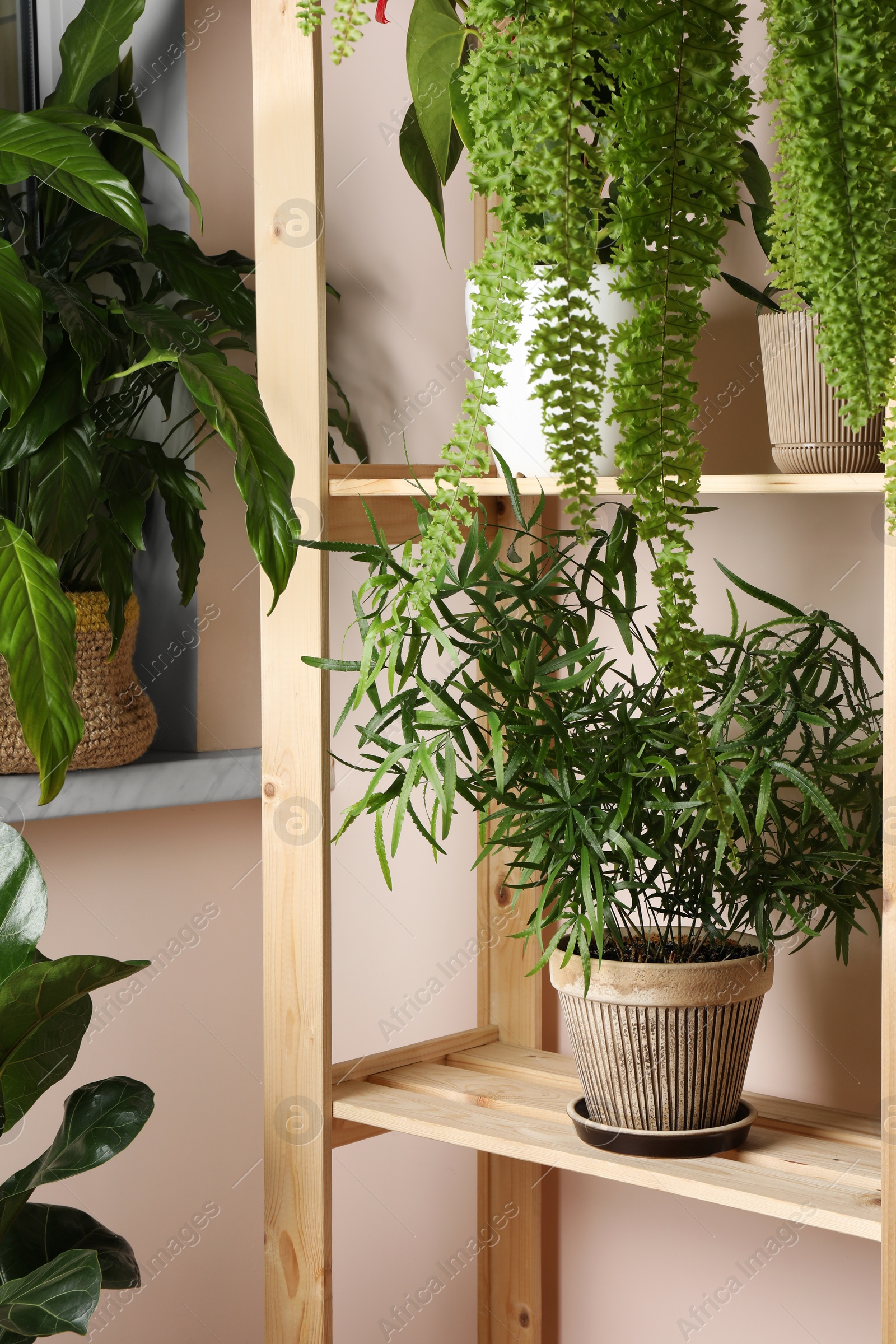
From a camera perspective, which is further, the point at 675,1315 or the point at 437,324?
the point at 437,324

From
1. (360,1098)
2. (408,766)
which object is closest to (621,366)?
(408,766)

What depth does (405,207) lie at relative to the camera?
5.14 ft

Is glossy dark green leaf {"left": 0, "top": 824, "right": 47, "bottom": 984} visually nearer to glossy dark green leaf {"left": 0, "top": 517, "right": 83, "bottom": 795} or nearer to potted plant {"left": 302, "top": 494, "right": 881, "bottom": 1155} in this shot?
glossy dark green leaf {"left": 0, "top": 517, "right": 83, "bottom": 795}

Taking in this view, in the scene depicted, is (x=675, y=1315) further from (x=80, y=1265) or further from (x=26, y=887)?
(x=26, y=887)

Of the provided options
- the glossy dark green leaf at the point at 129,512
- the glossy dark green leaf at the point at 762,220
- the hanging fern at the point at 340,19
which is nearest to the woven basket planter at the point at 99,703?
the glossy dark green leaf at the point at 129,512

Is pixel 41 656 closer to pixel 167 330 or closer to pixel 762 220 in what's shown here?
pixel 167 330

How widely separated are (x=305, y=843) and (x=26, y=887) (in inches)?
9.4

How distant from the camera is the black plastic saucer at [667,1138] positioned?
3.15 ft

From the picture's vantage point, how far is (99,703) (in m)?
1.33

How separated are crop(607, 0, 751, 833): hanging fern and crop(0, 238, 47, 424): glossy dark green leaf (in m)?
0.72

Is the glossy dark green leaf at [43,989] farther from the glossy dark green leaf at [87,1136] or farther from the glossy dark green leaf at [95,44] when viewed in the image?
the glossy dark green leaf at [95,44]

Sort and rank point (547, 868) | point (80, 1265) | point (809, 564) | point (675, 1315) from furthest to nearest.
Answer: point (675, 1315) < point (809, 564) < point (547, 868) < point (80, 1265)

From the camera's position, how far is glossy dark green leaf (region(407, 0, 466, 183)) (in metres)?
0.81

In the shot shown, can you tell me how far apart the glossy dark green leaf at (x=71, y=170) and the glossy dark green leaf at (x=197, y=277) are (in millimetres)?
311
